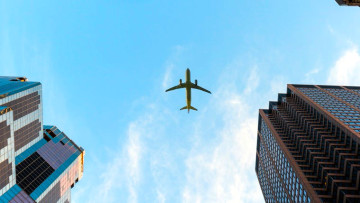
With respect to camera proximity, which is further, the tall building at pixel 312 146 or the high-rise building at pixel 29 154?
the tall building at pixel 312 146

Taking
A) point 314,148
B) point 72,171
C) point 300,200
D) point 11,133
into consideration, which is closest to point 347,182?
point 300,200

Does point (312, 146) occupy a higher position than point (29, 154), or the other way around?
point (312, 146)

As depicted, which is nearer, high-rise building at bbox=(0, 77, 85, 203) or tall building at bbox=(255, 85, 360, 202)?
high-rise building at bbox=(0, 77, 85, 203)

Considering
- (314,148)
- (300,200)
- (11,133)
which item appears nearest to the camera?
(11,133)

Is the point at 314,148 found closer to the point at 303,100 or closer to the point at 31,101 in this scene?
the point at 303,100
